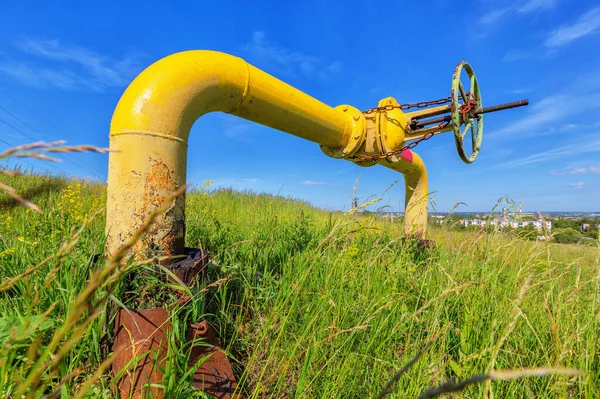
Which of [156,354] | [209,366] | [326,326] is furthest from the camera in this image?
[326,326]

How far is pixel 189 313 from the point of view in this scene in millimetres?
1477

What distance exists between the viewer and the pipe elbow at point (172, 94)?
1.52m

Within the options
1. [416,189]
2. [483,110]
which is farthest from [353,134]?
[416,189]

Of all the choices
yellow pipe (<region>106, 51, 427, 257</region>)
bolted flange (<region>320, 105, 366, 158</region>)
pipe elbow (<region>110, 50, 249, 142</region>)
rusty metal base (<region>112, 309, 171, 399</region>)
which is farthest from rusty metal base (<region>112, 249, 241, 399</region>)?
bolted flange (<region>320, 105, 366, 158</region>)

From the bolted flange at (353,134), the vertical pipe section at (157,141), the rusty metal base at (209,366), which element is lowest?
the rusty metal base at (209,366)

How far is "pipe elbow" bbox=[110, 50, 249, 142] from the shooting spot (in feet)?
4.98

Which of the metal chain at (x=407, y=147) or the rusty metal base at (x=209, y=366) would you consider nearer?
the rusty metal base at (x=209, y=366)

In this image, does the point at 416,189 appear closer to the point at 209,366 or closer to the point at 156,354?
the point at 209,366

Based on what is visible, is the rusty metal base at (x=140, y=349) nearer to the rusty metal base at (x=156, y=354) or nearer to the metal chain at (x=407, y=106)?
the rusty metal base at (x=156, y=354)

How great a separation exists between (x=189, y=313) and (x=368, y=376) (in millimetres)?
828

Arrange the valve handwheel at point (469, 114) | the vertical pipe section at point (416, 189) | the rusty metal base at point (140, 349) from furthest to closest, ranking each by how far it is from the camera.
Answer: the vertical pipe section at point (416, 189) < the valve handwheel at point (469, 114) < the rusty metal base at point (140, 349)

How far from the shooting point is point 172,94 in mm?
1561

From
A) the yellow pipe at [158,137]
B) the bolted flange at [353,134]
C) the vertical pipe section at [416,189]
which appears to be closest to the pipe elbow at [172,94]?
the yellow pipe at [158,137]

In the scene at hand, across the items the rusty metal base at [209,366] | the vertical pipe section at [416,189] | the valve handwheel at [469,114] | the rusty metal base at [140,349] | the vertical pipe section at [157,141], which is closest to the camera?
Result: the rusty metal base at [140,349]
